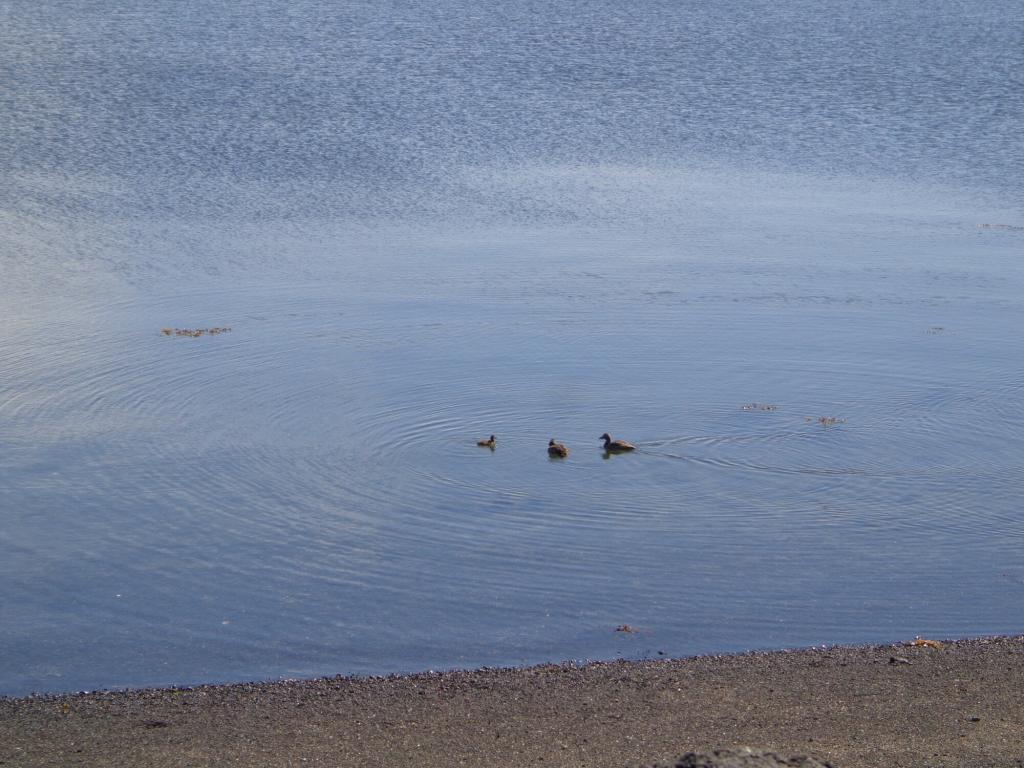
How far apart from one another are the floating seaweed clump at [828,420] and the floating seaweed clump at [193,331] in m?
8.85

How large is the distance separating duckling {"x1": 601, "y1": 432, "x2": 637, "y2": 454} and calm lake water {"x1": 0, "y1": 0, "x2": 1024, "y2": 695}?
105 millimetres

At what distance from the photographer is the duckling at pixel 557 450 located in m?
15.0

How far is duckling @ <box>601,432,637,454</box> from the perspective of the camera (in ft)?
49.5

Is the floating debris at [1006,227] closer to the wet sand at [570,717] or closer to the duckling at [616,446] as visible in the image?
the duckling at [616,446]


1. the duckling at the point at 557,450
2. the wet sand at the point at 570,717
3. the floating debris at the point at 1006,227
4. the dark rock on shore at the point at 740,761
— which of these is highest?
the floating debris at the point at 1006,227

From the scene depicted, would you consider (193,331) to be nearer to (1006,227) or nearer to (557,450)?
(557,450)

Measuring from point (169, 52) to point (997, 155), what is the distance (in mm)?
25656

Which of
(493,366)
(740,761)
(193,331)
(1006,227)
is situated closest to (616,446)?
(493,366)

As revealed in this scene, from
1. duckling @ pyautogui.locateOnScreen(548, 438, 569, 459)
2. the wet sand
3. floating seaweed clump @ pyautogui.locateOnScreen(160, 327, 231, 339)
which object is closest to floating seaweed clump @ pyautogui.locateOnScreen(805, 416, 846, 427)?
duckling @ pyautogui.locateOnScreen(548, 438, 569, 459)

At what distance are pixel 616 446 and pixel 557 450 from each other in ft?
2.17

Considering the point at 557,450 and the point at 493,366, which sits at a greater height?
the point at 493,366

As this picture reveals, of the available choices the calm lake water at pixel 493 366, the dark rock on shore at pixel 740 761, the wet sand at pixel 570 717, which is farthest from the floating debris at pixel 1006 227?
the dark rock on shore at pixel 740 761

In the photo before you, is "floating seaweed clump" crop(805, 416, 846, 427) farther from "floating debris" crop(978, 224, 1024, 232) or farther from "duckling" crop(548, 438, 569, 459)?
"floating debris" crop(978, 224, 1024, 232)

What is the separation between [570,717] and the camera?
941 centimetres
